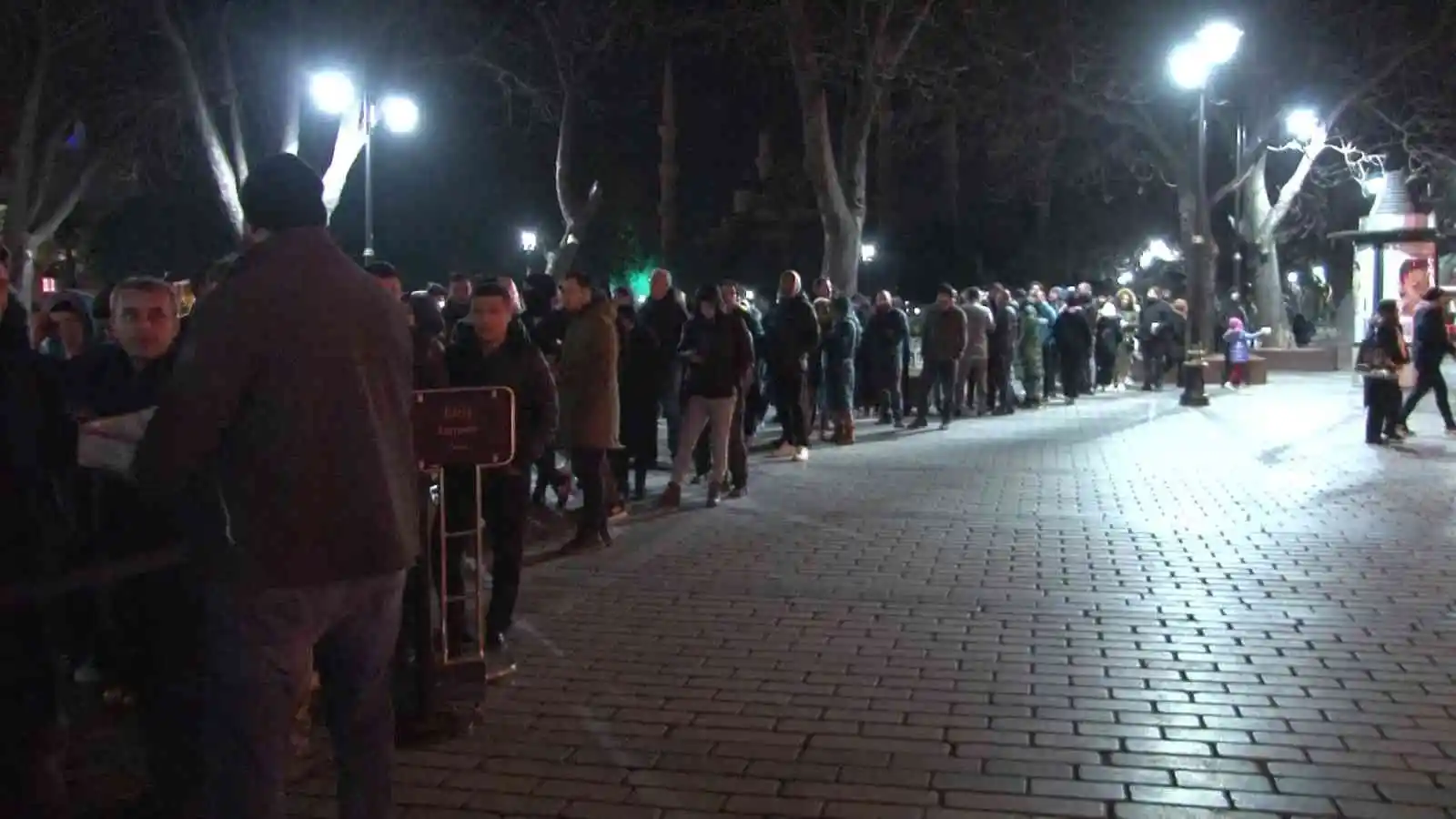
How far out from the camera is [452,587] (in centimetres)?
702

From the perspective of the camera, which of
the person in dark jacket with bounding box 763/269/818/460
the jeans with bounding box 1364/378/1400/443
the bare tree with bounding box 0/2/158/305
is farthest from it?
the bare tree with bounding box 0/2/158/305

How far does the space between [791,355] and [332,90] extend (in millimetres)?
10015

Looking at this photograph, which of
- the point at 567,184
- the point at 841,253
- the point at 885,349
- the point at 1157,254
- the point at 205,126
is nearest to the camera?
the point at 885,349

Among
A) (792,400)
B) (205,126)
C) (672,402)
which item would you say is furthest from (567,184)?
(672,402)

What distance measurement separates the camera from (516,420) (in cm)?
739

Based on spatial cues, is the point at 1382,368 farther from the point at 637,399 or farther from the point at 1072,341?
the point at 637,399

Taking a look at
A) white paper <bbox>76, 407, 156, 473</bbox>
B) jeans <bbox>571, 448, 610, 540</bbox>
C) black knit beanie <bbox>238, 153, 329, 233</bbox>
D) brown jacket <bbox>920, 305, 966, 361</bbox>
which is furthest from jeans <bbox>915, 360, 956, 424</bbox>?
black knit beanie <bbox>238, 153, 329, 233</bbox>

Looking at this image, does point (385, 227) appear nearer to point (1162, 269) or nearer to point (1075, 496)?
point (1162, 269)

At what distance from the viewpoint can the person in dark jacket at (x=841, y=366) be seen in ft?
55.3

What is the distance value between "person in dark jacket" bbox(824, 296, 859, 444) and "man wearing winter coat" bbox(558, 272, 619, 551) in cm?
683

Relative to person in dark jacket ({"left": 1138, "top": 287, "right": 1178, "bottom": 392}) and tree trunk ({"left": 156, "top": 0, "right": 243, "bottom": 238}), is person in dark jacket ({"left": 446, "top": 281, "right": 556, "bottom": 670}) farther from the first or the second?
person in dark jacket ({"left": 1138, "top": 287, "right": 1178, "bottom": 392})

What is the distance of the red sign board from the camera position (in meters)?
5.89

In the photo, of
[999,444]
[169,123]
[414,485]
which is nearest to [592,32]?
[169,123]

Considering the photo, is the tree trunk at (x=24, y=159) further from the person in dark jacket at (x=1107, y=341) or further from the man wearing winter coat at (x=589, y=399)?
the man wearing winter coat at (x=589, y=399)
